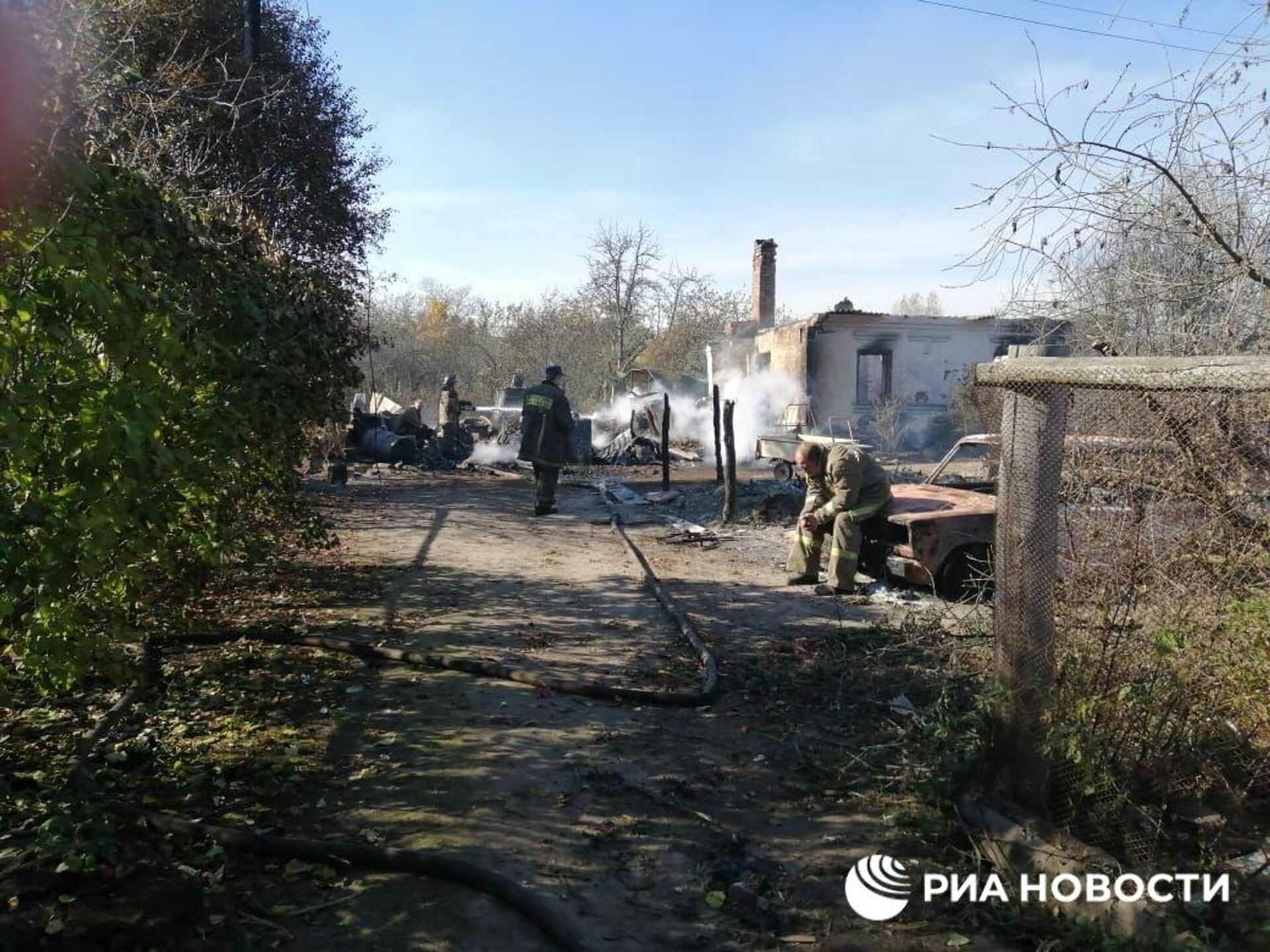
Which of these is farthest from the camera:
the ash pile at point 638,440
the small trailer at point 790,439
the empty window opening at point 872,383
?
the empty window opening at point 872,383

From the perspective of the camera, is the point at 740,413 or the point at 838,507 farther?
the point at 740,413

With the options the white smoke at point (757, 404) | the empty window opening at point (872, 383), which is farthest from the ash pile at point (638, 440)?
the empty window opening at point (872, 383)

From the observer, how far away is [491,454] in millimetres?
23797

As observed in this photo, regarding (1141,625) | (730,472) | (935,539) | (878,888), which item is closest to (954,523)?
(935,539)

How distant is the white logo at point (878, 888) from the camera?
321 cm

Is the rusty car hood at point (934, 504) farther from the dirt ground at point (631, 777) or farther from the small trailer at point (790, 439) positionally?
the small trailer at point (790, 439)

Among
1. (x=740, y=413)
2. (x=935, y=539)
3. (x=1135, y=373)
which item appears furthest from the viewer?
(x=740, y=413)

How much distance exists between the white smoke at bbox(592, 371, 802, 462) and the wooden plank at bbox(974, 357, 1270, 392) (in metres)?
21.9

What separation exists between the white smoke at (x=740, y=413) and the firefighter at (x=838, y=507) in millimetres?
16788

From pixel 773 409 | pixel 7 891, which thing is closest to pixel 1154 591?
pixel 7 891

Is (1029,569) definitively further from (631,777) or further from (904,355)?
(904,355)

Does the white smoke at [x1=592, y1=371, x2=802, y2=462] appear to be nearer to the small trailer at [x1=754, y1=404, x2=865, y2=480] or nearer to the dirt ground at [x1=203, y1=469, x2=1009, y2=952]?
the small trailer at [x1=754, y1=404, x2=865, y2=480]

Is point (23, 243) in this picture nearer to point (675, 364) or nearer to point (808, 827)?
point (808, 827)

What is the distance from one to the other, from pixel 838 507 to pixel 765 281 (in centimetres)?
2651
